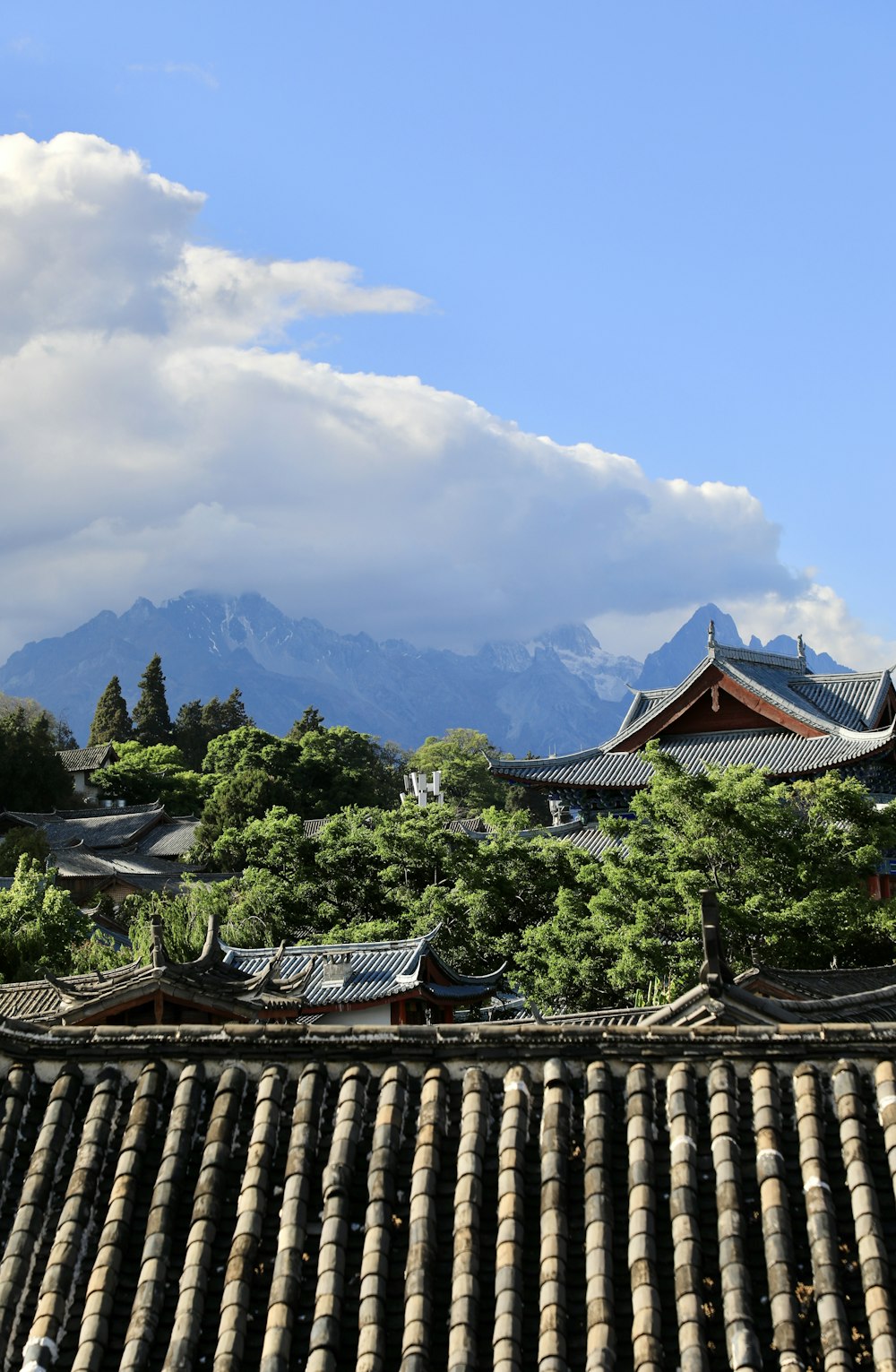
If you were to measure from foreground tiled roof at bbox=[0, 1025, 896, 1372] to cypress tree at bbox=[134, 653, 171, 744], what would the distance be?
315 ft

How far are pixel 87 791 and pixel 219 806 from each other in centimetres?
2635

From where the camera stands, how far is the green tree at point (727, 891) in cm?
2414

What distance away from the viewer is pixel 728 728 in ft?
107

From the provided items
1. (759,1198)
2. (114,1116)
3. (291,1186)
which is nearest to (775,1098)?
(759,1198)

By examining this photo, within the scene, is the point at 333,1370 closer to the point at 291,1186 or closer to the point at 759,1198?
the point at 291,1186

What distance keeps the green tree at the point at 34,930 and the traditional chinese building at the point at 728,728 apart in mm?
11610

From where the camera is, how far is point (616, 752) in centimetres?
3281

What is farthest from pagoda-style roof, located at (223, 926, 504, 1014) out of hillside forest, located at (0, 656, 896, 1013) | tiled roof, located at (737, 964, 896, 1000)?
tiled roof, located at (737, 964, 896, 1000)

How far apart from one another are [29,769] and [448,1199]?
250ft

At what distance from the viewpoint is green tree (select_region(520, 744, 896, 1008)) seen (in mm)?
24141

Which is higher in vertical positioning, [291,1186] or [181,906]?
[181,906]

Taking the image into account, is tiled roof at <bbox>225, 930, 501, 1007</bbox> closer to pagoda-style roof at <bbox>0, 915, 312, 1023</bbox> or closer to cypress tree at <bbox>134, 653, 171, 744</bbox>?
pagoda-style roof at <bbox>0, 915, 312, 1023</bbox>

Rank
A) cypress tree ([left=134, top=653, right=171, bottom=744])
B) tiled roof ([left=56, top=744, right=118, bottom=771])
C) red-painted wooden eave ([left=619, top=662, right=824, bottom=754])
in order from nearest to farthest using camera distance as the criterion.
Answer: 1. red-painted wooden eave ([left=619, top=662, right=824, bottom=754])
2. tiled roof ([left=56, top=744, right=118, bottom=771])
3. cypress tree ([left=134, top=653, right=171, bottom=744])

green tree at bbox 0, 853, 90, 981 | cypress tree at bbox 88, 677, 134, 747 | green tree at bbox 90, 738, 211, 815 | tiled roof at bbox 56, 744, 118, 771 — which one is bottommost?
green tree at bbox 0, 853, 90, 981
